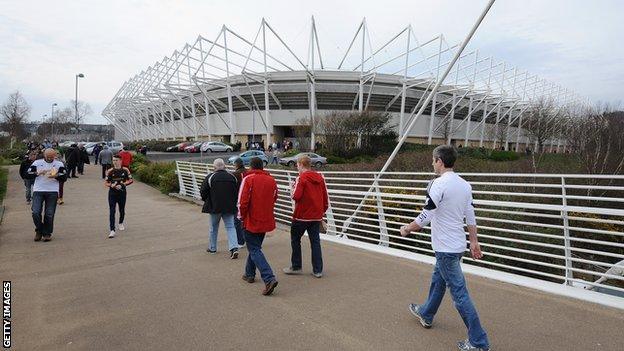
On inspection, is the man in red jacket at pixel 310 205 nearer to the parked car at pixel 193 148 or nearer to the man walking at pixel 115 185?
the man walking at pixel 115 185

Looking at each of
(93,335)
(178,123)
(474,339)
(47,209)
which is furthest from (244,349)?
(178,123)

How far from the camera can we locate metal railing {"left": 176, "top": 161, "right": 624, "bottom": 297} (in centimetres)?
469

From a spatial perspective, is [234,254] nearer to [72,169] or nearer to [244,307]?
[244,307]

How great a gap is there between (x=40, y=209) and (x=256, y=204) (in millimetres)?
5114

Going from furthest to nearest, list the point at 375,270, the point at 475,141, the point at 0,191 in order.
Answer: the point at 475,141
the point at 0,191
the point at 375,270

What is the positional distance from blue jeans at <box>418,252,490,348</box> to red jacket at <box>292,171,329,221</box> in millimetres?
2121

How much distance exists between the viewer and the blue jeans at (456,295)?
3234 millimetres

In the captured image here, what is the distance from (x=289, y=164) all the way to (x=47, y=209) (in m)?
25.9

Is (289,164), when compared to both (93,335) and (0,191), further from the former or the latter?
(93,335)

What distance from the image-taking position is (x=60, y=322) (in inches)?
158

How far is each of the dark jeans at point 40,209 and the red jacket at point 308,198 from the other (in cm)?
514

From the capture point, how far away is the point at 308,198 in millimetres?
5488

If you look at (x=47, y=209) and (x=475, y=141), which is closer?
(x=47, y=209)

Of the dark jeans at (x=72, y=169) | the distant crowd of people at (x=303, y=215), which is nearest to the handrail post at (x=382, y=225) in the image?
the distant crowd of people at (x=303, y=215)
